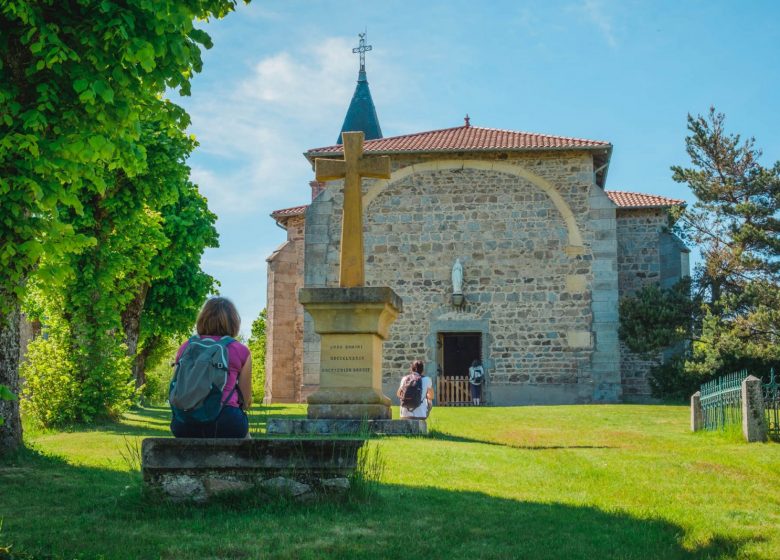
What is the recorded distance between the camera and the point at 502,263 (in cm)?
2202

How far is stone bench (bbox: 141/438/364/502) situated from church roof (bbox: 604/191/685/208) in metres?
19.6

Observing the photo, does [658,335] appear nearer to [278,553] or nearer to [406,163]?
[406,163]

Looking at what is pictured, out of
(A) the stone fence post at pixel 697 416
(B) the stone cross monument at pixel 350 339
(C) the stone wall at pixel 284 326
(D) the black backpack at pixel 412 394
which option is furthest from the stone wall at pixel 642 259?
(B) the stone cross monument at pixel 350 339

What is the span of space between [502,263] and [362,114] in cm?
1748

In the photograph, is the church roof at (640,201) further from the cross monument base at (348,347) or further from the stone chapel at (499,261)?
the cross monument base at (348,347)

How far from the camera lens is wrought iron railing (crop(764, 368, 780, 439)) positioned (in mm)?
10445

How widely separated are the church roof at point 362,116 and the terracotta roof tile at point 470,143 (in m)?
12.4

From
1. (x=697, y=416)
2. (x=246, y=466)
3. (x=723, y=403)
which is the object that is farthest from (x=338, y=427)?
(x=697, y=416)

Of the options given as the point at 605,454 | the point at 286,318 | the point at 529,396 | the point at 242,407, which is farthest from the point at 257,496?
the point at 286,318

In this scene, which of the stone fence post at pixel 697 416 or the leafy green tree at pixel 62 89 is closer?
the leafy green tree at pixel 62 89

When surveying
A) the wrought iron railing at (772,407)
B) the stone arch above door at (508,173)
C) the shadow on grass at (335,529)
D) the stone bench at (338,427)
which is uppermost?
the stone arch above door at (508,173)

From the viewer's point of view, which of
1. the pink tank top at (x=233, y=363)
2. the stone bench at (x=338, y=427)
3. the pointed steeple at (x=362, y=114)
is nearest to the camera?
the pink tank top at (x=233, y=363)

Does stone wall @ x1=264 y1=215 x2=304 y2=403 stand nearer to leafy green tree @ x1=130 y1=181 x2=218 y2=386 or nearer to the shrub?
leafy green tree @ x1=130 y1=181 x2=218 y2=386

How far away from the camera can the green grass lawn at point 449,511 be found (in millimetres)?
4691
